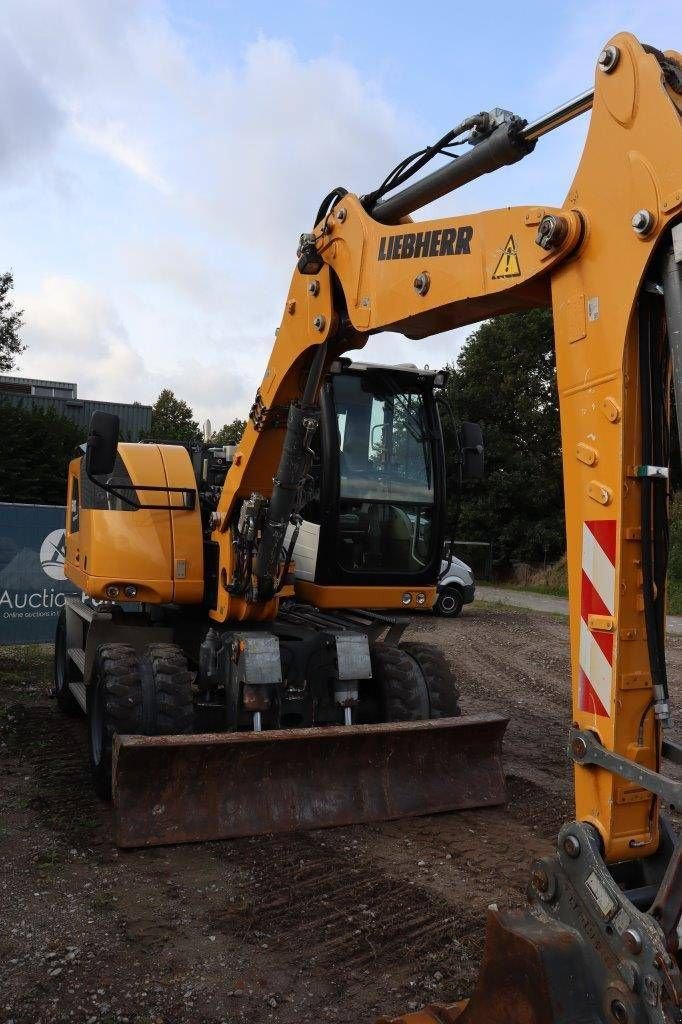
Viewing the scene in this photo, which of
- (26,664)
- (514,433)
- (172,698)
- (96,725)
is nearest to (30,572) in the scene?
(26,664)

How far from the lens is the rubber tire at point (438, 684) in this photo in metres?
5.78

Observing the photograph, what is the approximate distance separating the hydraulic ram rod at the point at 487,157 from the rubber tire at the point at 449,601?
41.3ft

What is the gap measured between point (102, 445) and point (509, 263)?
3.10 meters

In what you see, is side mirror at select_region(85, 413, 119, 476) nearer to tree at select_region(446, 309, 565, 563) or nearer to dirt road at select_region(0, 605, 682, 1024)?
dirt road at select_region(0, 605, 682, 1024)

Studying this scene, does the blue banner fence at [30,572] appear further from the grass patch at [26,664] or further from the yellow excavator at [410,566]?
the yellow excavator at [410,566]

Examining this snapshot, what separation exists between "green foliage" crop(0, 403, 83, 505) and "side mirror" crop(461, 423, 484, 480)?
1666 centimetres

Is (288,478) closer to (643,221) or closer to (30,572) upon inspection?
(643,221)

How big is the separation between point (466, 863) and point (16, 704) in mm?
5146

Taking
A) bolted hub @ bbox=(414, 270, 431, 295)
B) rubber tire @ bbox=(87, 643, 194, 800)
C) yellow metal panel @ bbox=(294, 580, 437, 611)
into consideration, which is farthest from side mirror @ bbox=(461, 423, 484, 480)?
bolted hub @ bbox=(414, 270, 431, 295)

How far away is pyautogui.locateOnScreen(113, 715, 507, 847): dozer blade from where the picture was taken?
4.59 meters

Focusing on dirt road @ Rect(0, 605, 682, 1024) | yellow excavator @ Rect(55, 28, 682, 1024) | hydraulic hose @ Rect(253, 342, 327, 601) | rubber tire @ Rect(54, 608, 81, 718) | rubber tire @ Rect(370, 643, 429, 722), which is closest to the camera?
yellow excavator @ Rect(55, 28, 682, 1024)

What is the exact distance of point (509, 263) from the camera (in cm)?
304

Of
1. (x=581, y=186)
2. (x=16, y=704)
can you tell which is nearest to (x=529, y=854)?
Answer: (x=581, y=186)

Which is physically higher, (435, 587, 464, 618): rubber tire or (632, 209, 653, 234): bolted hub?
(632, 209, 653, 234): bolted hub
